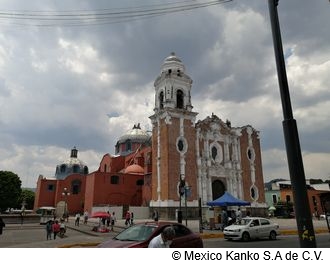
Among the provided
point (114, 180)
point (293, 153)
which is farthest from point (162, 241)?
point (114, 180)

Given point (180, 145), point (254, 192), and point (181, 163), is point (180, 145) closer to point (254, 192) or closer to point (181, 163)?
point (181, 163)

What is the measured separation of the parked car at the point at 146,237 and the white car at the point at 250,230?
25.7ft

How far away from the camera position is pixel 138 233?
771 cm

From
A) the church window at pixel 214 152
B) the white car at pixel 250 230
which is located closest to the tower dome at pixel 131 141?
the church window at pixel 214 152

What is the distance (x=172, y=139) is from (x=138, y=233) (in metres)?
28.1

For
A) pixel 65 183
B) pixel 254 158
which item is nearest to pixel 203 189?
pixel 254 158

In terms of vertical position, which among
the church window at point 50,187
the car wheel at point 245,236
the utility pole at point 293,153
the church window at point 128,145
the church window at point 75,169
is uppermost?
the church window at point 128,145

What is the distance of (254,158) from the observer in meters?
42.7

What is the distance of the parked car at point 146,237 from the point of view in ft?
23.3

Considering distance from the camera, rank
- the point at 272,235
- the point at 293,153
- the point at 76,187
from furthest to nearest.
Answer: the point at 76,187, the point at 272,235, the point at 293,153

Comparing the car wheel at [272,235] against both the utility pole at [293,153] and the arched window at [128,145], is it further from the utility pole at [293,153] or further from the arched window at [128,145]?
the arched window at [128,145]

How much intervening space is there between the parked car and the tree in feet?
153

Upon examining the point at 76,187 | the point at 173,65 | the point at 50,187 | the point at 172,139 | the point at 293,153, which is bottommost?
the point at 293,153

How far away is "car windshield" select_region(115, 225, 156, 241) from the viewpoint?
7.46 meters
